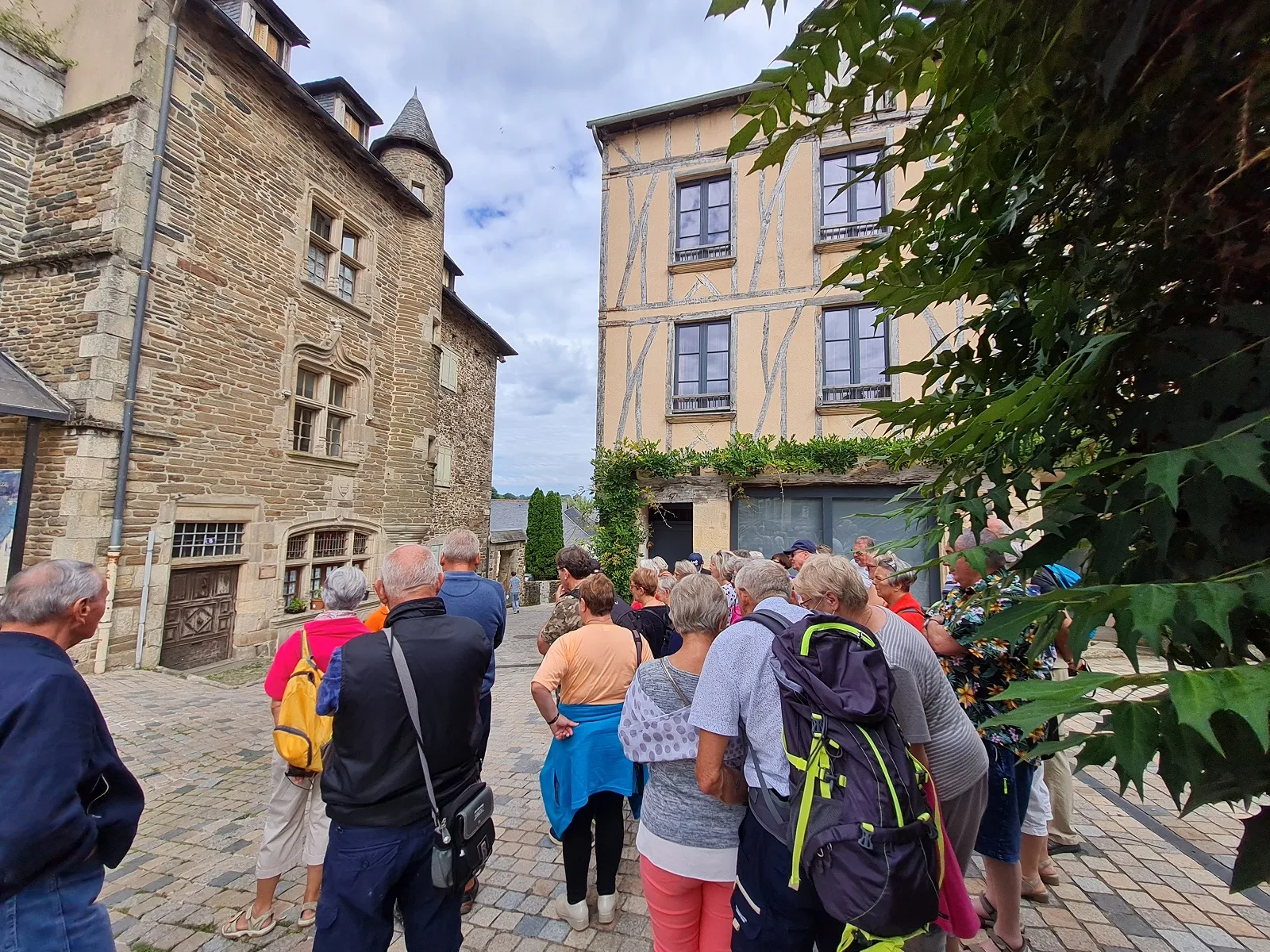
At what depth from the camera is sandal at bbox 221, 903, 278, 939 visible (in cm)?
275

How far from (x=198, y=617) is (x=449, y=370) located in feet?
31.2

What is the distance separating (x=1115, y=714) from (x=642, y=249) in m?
9.86

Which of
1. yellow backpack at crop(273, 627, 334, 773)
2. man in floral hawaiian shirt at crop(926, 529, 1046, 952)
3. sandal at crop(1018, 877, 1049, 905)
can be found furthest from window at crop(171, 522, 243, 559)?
sandal at crop(1018, 877, 1049, 905)

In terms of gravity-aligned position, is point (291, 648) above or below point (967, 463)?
below

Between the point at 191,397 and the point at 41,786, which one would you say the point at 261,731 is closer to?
the point at 41,786

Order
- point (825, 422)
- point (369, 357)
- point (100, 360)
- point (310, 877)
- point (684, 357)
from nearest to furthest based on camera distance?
1. point (310, 877)
2. point (100, 360)
3. point (825, 422)
4. point (684, 357)
5. point (369, 357)

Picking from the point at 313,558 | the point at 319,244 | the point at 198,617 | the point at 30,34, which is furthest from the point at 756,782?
the point at 30,34

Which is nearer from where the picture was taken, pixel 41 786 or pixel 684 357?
pixel 41 786

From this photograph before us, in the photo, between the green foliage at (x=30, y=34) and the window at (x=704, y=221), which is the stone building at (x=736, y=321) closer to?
the window at (x=704, y=221)

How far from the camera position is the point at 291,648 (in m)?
2.76

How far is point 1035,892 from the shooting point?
118 inches

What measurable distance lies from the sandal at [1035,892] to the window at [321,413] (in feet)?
39.0

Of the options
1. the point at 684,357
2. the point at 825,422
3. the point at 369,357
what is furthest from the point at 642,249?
the point at 369,357

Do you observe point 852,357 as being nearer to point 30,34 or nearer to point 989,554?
point 989,554
